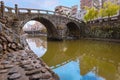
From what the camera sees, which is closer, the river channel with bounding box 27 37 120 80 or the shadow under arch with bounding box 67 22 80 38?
the river channel with bounding box 27 37 120 80

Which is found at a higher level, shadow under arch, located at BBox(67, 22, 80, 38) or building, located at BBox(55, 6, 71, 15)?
building, located at BBox(55, 6, 71, 15)

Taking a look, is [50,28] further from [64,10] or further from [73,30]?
[64,10]

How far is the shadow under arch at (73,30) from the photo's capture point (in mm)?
24953

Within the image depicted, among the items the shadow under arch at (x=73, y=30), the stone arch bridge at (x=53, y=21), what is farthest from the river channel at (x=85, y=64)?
the shadow under arch at (x=73, y=30)

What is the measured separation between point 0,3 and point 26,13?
875cm

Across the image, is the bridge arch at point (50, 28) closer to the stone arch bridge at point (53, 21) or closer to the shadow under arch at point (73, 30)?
the stone arch bridge at point (53, 21)

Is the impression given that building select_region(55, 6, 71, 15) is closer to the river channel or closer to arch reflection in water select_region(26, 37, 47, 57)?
arch reflection in water select_region(26, 37, 47, 57)

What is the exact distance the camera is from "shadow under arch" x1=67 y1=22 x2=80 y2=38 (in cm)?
2495

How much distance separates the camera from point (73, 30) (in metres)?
26.4

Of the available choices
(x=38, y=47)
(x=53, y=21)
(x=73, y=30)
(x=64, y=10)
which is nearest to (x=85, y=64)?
(x=38, y=47)

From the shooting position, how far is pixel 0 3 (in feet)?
31.3

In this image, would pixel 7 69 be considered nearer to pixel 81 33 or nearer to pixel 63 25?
pixel 63 25

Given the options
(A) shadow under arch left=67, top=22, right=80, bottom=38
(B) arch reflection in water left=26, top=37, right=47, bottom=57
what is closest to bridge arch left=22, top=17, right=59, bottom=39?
(B) arch reflection in water left=26, top=37, right=47, bottom=57

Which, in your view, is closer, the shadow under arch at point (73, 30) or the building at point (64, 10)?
the shadow under arch at point (73, 30)
